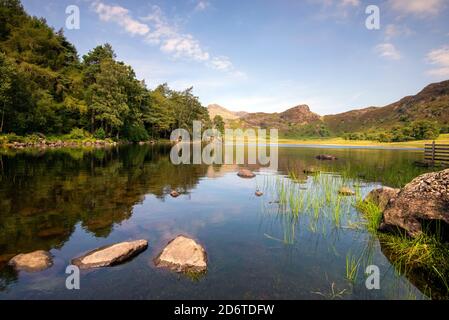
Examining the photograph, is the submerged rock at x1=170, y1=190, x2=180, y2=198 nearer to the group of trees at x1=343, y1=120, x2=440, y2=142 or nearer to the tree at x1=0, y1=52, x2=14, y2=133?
the tree at x1=0, y1=52, x2=14, y2=133

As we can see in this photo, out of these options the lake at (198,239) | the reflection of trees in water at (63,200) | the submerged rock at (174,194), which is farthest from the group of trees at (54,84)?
the submerged rock at (174,194)

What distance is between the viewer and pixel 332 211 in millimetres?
11648

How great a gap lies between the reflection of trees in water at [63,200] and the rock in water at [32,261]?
0.80 m

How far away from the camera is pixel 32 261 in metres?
6.42

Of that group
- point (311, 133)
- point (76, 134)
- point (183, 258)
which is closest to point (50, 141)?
point (76, 134)

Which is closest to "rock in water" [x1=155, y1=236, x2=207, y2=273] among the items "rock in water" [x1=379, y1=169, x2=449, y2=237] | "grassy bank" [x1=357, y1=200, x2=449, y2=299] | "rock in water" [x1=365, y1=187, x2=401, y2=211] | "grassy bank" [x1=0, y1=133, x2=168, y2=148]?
"grassy bank" [x1=357, y1=200, x2=449, y2=299]

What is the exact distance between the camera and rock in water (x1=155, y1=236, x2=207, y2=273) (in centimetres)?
646

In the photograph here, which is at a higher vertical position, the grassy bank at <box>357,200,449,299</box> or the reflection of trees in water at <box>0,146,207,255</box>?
the reflection of trees in water at <box>0,146,207,255</box>

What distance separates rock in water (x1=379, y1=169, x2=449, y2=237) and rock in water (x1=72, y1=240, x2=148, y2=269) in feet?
27.6

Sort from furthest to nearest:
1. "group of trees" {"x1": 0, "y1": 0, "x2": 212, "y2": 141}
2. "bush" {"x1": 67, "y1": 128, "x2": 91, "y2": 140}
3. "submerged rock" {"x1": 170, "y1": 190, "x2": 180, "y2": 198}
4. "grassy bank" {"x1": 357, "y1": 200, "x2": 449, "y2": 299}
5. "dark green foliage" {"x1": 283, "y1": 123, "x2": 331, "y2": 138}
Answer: "dark green foliage" {"x1": 283, "y1": 123, "x2": 331, "y2": 138}, "bush" {"x1": 67, "y1": 128, "x2": 91, "y2": 140}, "group of trees" {"x1": 0, "y1": 0, "x2": 212, "y2": 141}, "submerged rock" {"x1": 170, "y1": 190, "x2": 180, "y2": 198}, "grassy bank" {"x1": 357, "y1": 200, "x2": 449, "y2": 299}

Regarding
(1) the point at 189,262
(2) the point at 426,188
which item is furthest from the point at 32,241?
(2) the point at 426,188

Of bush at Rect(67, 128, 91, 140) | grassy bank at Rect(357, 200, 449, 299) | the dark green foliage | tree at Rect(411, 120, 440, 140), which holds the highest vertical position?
the dark green foliage

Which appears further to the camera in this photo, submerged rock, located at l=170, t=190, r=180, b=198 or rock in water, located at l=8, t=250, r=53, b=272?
submerged rock, located at l=170, t=190, r=180, b=198
